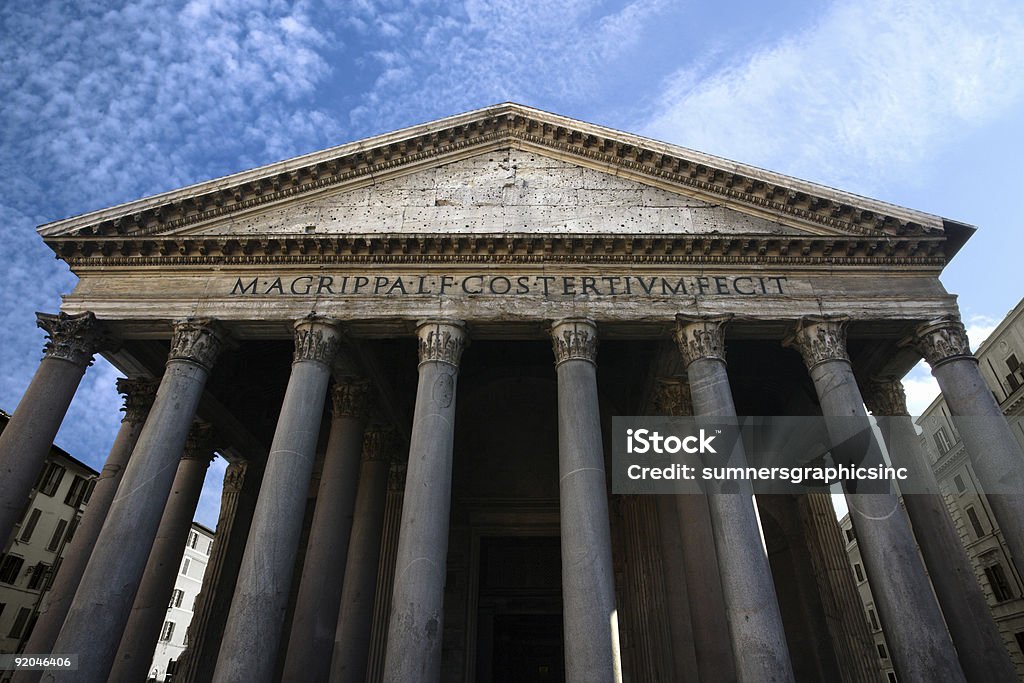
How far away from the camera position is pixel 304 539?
53.6 feet

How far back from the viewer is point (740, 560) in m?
8.66

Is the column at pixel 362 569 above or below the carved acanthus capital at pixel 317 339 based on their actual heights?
below

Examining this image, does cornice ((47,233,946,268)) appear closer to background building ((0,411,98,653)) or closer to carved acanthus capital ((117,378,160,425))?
carved acanthus capital ((117,378,160,425))

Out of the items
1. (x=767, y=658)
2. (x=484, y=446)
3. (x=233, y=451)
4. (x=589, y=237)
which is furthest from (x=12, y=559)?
(x=767, y=658)

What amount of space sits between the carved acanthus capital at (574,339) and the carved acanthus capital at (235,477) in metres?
10.1

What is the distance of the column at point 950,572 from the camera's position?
918cm

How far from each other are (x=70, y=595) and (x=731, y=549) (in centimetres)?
1090

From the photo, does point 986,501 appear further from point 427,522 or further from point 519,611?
point 427,522

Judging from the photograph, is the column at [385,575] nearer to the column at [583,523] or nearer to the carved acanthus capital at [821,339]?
the column at [583,523]

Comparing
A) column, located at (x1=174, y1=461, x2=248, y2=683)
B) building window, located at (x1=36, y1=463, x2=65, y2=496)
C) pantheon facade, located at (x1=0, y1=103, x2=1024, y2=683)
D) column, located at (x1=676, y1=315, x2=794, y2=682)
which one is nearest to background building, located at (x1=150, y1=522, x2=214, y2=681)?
building window, located at (x1=36, y1=463, x2=65, y2=496)

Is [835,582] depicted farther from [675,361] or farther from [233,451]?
[233,451]

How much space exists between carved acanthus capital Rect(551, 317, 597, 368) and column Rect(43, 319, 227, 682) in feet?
20.1

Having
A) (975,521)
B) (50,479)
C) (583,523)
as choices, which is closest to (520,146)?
(583,523)

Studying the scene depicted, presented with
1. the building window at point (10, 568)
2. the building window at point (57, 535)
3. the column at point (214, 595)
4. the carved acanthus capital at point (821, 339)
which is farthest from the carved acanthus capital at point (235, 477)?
the building window at point (57, 535)
